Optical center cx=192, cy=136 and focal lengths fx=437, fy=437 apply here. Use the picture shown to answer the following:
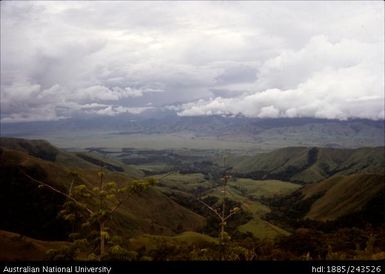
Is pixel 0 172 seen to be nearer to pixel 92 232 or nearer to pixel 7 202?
pixel 7 202

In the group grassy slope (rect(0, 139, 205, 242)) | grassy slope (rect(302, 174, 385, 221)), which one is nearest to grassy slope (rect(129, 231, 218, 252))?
grassy slope (rect(0, 139, 205, 242))

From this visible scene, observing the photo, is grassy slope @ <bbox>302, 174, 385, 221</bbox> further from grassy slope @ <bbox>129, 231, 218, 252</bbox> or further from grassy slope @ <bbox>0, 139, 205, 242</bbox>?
grassy slope @ <bbox>129, 231, 218, 252</bbox>

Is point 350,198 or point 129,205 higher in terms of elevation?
point 129,205

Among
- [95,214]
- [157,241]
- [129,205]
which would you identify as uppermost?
[95,214]

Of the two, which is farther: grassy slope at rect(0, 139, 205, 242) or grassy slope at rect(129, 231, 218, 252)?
grassy slope at rect(0, 139, 205, 242)

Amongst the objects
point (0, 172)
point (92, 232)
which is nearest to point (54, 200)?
point (0, 172)

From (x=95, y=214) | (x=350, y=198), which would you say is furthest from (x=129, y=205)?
(x=95, y=214)

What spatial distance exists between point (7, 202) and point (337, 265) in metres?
145

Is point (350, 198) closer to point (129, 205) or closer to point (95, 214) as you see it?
point (129, 205)

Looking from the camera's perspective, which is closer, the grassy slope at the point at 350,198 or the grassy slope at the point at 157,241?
the grassy slope at the point at 157,241

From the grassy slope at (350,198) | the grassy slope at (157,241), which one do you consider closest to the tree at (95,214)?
the grassy slope at (157,241)

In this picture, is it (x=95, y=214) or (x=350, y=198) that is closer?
(x=95, y=214)

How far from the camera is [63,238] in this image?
12000cm

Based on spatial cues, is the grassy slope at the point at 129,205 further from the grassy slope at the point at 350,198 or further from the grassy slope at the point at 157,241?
the grassy slope at the point at 350,198
